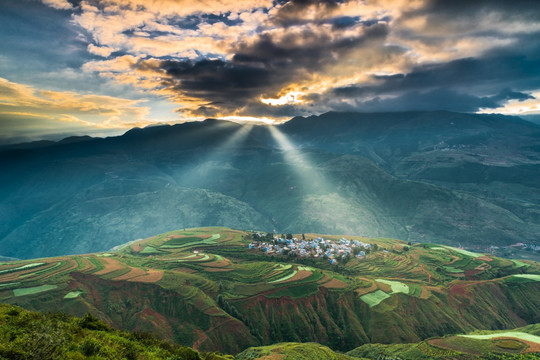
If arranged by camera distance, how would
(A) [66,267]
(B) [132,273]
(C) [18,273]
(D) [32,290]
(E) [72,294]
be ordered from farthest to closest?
(B) [132,273] < (A) [66,267] < (C) [18,273] < (E) [72,294] < (D) [32,290]

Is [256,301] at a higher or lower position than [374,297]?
higher

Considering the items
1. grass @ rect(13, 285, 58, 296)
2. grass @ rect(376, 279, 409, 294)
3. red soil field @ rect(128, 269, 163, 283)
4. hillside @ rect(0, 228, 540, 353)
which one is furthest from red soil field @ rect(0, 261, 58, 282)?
grass @ rect(376, 279, 409, 294)

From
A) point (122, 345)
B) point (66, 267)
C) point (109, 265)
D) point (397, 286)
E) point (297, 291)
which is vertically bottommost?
point (397, 286)

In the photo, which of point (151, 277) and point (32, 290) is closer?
point (32, 290)

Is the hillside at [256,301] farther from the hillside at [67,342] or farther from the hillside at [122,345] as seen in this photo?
the hillside at [67,342]

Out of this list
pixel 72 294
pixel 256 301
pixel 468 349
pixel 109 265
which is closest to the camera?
pixel 468 349

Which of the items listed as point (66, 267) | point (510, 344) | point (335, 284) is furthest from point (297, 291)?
point (66, 267)

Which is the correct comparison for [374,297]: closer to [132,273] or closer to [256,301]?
[256,301]

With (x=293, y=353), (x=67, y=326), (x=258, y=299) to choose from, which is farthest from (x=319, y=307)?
(x=67, y=326)
